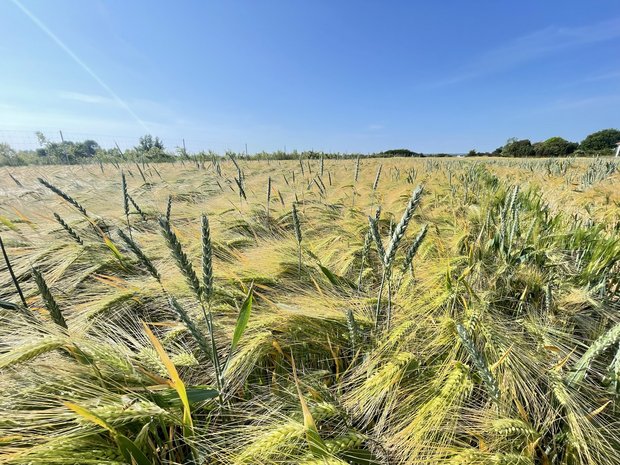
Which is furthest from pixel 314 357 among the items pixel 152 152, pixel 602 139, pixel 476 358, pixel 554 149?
pixel 602 139

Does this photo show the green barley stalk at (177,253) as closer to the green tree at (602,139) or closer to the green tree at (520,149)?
the green tree at (520,149)

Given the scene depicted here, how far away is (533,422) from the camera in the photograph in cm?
93

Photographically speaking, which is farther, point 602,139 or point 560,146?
point 602,139

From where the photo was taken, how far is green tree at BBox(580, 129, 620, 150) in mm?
39866

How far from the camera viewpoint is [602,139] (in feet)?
133

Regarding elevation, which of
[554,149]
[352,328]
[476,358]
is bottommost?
[352,328]

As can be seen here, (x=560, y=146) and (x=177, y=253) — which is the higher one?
(x=560, y=146)

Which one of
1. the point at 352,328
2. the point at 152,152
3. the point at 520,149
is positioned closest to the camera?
the point at 352,328

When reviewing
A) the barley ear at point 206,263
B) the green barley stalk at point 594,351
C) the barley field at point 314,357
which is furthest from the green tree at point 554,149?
the barley ear at point 206,263

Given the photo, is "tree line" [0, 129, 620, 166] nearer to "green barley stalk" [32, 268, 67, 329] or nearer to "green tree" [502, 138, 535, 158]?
"green tree" [502, 138, 535, 158]

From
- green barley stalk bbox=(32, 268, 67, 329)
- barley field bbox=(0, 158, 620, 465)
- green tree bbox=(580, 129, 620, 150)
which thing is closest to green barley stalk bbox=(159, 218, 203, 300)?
barley field bbox=(0, 158, 620, 465)

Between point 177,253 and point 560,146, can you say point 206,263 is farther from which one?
point 560,146

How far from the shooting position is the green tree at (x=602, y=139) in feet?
131

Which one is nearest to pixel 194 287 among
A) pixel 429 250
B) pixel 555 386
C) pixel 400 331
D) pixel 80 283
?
pixel 400 331
